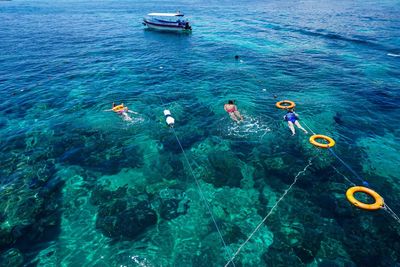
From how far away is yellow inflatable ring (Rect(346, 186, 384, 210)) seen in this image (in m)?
13.0

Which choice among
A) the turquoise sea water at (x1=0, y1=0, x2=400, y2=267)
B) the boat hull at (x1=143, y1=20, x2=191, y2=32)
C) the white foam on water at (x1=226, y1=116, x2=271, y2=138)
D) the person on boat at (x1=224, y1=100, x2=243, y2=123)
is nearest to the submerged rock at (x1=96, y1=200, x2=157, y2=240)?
the turquoise sea water at (x1=0, y1=0, x2=400, y2=267)

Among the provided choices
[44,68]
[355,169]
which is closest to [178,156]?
[355,169]

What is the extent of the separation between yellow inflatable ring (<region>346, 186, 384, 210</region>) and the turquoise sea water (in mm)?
460

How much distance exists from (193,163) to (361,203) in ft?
34.3

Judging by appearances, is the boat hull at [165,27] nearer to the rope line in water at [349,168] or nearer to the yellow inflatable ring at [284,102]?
the yellow inflatable ring at [284,102]

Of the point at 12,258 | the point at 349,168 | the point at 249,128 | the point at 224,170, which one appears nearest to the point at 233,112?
the point at 249,128

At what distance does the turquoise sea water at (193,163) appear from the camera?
39.5 ft

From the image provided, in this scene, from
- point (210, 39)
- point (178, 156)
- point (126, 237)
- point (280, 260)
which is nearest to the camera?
point (280, 260)

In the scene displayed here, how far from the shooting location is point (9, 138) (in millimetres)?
19859

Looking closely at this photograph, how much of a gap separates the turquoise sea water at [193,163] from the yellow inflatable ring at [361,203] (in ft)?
1.51

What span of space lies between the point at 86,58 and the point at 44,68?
6529 mm

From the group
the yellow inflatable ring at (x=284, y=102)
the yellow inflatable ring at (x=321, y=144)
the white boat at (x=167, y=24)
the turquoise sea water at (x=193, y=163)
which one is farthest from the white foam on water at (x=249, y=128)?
the white boat at (x=167, y=24)

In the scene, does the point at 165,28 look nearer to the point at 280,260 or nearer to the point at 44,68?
the point at 44,68

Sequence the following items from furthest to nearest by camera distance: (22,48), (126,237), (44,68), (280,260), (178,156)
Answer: (22,48) → (44,68) → (178,156) → (126,237) → (280,260)
